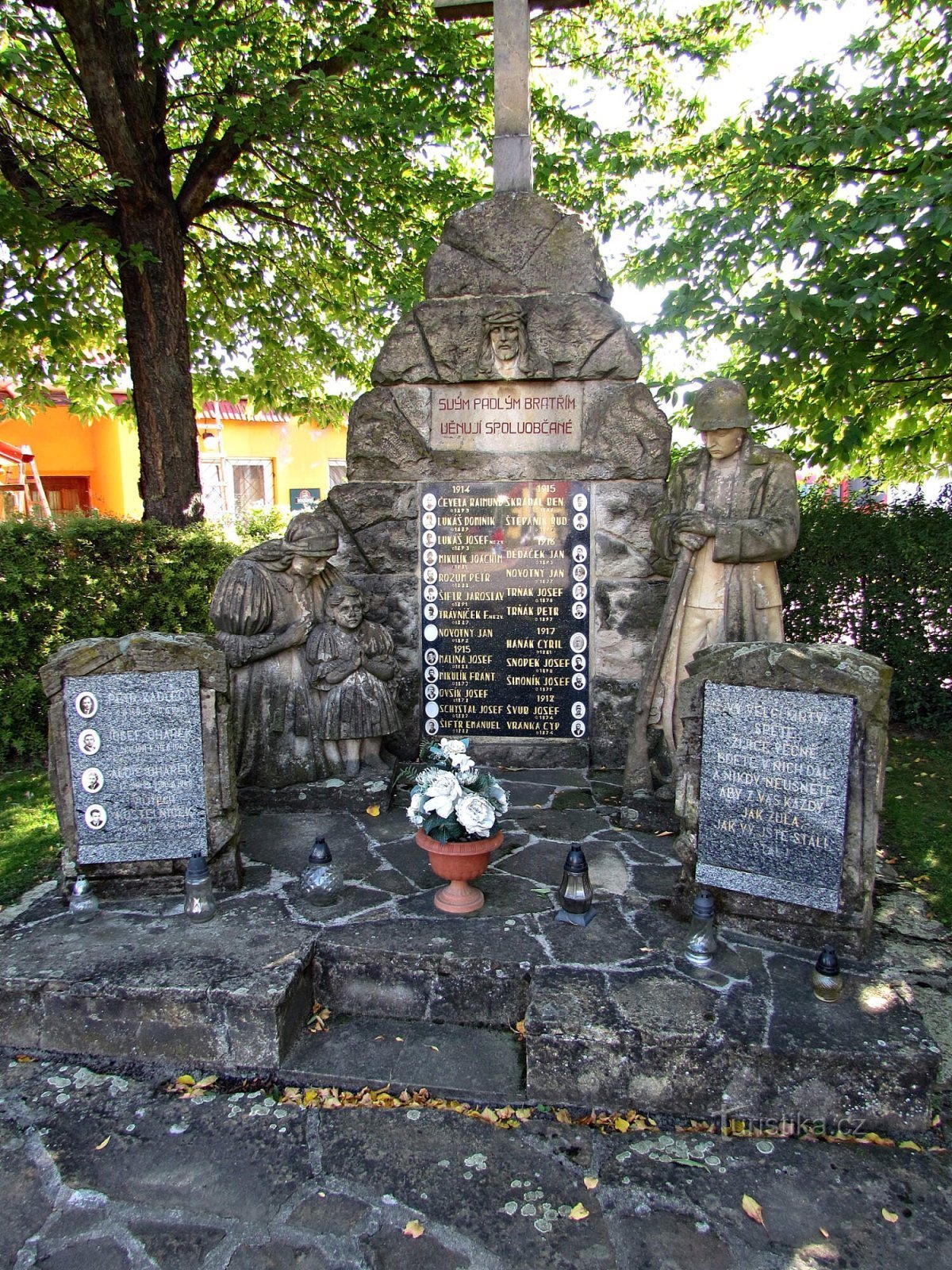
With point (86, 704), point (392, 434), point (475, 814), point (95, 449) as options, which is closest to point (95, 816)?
point (86, 704)

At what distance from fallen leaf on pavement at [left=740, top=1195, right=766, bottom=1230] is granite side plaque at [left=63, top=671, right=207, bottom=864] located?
257cm

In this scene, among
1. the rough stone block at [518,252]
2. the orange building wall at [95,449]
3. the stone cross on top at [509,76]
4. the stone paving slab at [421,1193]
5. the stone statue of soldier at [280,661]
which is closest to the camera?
the stone paving slab at [421,1193]

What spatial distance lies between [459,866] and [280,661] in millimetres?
1962

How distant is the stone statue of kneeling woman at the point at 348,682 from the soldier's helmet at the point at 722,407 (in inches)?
89.3

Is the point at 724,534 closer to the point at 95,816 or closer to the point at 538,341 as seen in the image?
the point at 538,341

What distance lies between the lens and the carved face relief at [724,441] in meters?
4.46

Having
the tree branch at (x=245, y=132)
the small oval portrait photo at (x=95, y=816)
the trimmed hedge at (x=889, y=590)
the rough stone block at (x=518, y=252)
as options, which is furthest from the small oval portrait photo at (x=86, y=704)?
the tree branch at (x=245, y=132)

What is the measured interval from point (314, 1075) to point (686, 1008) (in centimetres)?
139

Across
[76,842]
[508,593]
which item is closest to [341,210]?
[508,593]

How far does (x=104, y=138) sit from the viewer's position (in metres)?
7.62

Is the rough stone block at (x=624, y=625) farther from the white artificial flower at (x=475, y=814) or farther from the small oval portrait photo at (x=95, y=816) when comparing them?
the small oval portrait photo at (x=95, y=816)

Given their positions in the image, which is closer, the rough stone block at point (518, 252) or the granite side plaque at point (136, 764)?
the granite side plaque at point (136, 764)

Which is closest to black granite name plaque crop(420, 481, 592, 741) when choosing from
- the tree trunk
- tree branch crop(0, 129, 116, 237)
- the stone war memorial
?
the stone war memorial

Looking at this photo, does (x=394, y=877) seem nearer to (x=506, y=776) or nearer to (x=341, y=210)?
(x=506, y=776)
